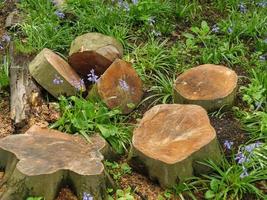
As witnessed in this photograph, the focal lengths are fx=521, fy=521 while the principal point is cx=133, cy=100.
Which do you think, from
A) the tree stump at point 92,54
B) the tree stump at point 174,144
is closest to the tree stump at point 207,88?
the tree stump at point 174,144

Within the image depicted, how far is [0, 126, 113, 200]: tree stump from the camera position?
10.3 ft

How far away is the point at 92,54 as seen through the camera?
4344 mm

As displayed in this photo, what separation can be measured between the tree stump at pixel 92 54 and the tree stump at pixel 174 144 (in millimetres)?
829

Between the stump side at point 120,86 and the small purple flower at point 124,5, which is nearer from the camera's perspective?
the stump side at point 120,86

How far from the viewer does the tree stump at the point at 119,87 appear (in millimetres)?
4105

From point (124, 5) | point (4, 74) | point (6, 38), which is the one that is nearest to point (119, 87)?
point (4, 74)

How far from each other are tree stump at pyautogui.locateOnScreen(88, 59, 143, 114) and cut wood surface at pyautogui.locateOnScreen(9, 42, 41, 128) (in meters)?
0.50

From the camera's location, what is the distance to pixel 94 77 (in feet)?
13.4

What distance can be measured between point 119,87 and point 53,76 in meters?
0.55

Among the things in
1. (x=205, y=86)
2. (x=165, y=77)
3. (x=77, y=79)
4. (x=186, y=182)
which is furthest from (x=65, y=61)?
(x=186, y=182)

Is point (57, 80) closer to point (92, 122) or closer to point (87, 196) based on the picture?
point (92, 122)

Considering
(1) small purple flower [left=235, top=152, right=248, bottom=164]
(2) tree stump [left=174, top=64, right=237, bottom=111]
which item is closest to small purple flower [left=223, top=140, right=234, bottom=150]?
(1) small purple flower [left=235, top=152, right=248, bottom=164]

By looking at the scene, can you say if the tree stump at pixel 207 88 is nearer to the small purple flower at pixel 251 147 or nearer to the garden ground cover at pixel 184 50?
the garden ground cover at pixel 184 50

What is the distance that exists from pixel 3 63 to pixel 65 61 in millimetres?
683
